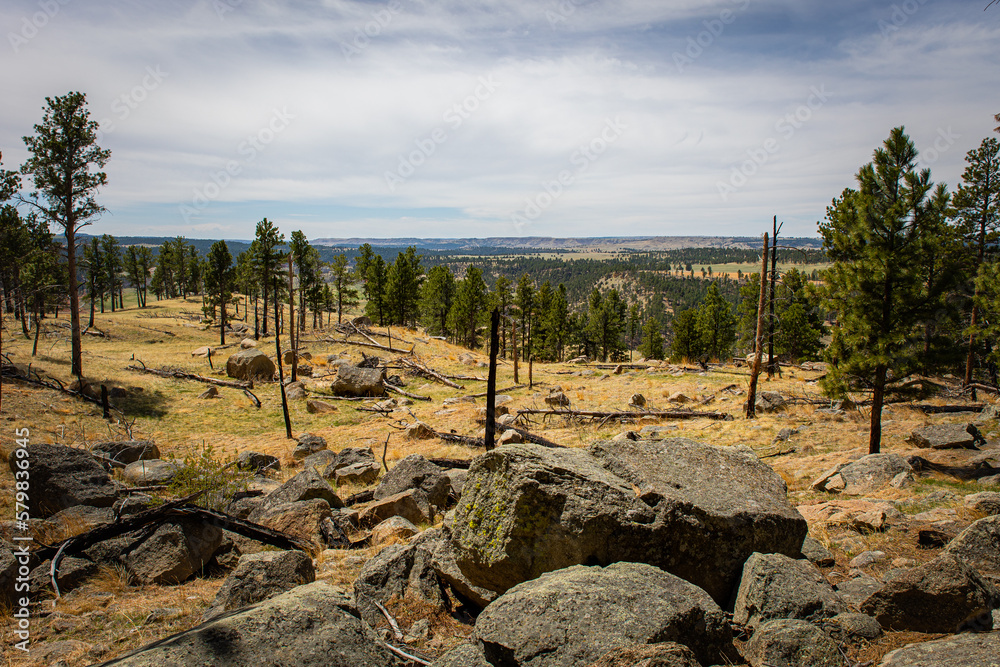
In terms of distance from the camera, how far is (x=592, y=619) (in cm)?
443

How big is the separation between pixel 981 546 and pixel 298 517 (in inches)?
455

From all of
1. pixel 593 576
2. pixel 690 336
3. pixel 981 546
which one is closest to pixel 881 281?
pixel 981 546

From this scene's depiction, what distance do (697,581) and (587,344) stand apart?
2870 inches

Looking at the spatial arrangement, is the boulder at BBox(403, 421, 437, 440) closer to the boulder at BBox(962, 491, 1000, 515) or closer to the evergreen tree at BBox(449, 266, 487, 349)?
the boulder at BBox(962, 491, 1000, 515)

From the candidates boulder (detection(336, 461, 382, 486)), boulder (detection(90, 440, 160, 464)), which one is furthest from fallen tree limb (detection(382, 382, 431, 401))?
boulder (detection(90, 440, 160, 464))

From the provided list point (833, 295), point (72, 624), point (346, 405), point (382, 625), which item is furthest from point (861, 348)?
point (346, 405)

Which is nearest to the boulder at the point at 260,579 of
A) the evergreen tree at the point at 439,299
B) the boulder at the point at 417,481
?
the boulder at the point at 417,481

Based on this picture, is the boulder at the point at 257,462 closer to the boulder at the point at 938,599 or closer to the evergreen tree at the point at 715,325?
the boulder at the point at 938,599

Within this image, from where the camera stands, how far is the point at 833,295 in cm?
1398

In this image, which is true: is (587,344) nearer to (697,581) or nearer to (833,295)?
(833,295)

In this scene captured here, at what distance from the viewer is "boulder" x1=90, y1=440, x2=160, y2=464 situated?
1546 centimetres

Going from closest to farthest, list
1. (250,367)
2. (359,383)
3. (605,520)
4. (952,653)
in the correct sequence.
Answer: (952,653)
(605,520)
(359,383)
(250,367)

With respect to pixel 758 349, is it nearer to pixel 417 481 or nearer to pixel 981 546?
pixel 981 546

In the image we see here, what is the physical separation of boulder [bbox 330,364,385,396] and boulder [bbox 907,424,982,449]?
28.0 metres
